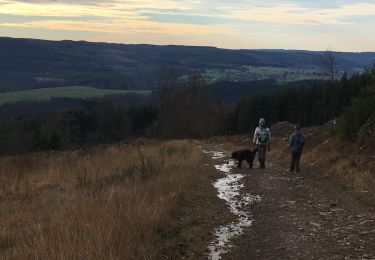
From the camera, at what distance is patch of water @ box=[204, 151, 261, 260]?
23.4 ft

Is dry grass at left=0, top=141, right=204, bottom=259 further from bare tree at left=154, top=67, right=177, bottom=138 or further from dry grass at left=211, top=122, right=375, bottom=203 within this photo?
bare tree at left=154, top=67, right=177, bottom=138

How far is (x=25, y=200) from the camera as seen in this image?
10.7 m

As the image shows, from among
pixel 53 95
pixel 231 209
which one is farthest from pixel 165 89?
pixel 53 95

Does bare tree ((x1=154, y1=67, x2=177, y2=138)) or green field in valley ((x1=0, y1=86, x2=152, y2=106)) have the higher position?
bare tree ((x1=154, y1=67, x2=177, y2=138))

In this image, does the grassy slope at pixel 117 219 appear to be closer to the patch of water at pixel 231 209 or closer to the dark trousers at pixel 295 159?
the patch of water at pixel 231 209

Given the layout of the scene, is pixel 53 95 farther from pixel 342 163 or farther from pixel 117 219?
pixel 117 219

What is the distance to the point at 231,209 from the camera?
9.95 metres

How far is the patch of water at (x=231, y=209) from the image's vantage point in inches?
281

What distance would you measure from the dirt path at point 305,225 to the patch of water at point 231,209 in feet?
0.37

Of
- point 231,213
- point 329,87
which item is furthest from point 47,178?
point 329,87

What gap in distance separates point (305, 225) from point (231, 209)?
1.97 metres

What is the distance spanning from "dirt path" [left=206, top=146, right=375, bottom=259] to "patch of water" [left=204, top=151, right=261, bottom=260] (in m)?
0.11

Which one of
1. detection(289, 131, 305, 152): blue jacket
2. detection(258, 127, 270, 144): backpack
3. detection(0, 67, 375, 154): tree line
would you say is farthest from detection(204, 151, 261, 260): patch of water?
detection(0, 67, 375, 154): tree line

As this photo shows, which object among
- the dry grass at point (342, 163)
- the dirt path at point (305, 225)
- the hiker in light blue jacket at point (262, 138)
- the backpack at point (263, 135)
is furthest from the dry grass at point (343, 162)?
the backpack at point (263, 135)
